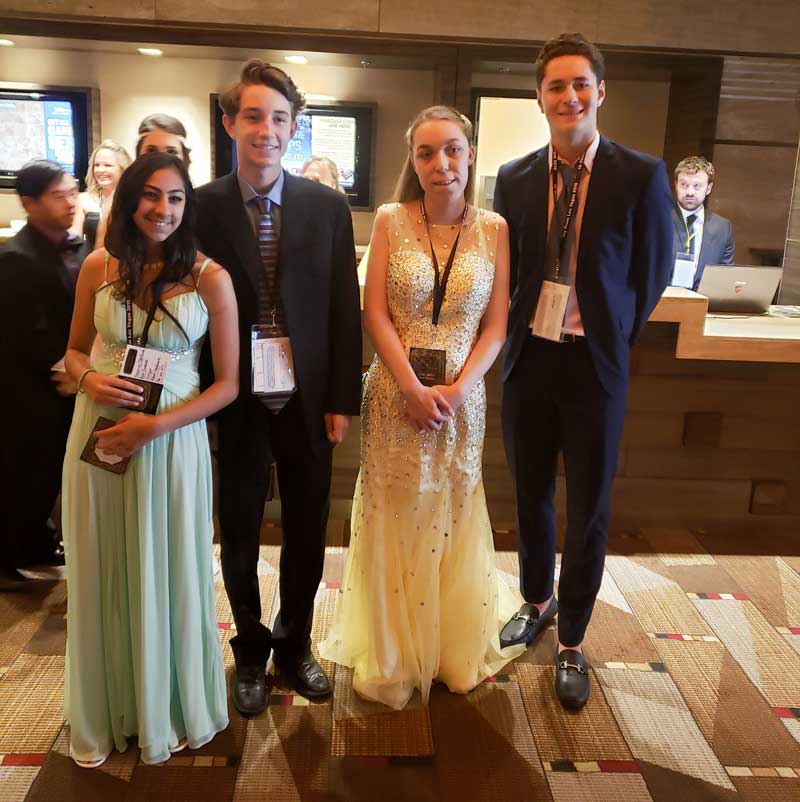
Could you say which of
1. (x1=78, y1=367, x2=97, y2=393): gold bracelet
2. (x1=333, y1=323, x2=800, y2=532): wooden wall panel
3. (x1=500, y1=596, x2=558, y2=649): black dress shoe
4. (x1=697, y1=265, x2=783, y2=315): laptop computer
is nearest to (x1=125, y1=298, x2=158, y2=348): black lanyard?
(x1=78, y1=367, x2=97, y2=393): gold bracelet

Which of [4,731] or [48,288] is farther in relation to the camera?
[48,288]

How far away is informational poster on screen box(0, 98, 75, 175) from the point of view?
525cm

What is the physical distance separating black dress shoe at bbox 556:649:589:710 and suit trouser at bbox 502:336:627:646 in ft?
0.13

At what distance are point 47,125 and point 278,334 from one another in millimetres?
4406

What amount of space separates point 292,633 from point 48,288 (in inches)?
52.7

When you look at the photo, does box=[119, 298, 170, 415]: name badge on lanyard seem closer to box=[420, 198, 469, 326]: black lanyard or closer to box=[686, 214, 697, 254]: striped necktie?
box=[420, 198, 469, 326]: black lanyard

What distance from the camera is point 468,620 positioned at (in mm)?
2119

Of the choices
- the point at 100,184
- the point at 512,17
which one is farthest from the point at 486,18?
the point at 100,184

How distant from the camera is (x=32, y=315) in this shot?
97.7 inches

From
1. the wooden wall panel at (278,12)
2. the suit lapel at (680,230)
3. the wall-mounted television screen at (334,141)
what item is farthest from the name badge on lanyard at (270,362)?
the wall-mounted television screen at (334,141)

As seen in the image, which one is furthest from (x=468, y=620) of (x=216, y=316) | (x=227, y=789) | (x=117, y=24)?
(x=117, y=24)

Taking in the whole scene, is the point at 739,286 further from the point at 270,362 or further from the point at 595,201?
the point at 270,362

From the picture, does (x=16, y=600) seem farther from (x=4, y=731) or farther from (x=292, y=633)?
(x=292, y=633)

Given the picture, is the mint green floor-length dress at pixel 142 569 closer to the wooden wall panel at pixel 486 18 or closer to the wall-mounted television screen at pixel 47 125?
the wooden wall panel at pixel 486 18
